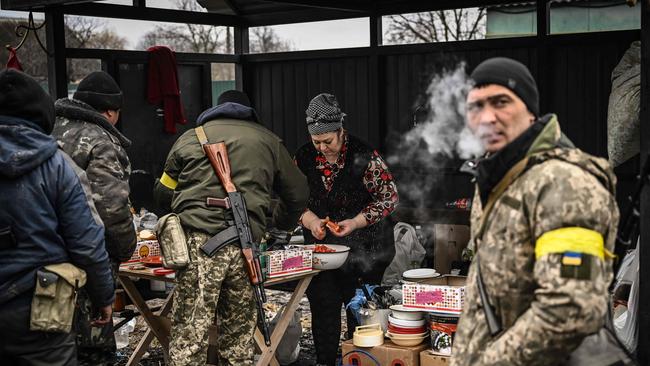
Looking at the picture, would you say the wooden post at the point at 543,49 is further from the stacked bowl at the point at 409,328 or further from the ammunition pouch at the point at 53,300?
the ammunition pouch at the point at 53,300

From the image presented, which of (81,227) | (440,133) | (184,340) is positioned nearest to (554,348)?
(81,227)

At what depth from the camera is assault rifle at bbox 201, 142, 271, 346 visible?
5.26 meters

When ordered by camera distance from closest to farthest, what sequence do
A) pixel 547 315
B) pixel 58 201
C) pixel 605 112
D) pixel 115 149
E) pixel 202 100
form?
pixel 547 315 → pixel 58 201 → pixel 115 149 → pixel 605 112 → pixel 202 100

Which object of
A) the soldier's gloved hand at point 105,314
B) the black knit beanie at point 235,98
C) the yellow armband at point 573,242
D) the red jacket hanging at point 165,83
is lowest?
the soldier's gloved hand at point 105,314

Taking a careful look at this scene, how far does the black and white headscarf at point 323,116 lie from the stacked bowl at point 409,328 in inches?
58.5

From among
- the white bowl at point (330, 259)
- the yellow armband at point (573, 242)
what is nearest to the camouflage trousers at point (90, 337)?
the white bowl at point (330, 259)

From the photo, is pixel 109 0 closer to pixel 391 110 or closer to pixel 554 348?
pixel 391 110

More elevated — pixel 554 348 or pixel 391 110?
pixel 391 110

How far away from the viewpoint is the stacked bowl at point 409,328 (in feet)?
19.0

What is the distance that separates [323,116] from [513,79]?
3634mm

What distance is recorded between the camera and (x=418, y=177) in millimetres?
9461

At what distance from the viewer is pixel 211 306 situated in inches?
207

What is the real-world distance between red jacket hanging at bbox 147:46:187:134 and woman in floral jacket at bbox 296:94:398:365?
3790 mm

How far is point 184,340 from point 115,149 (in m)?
1.29
